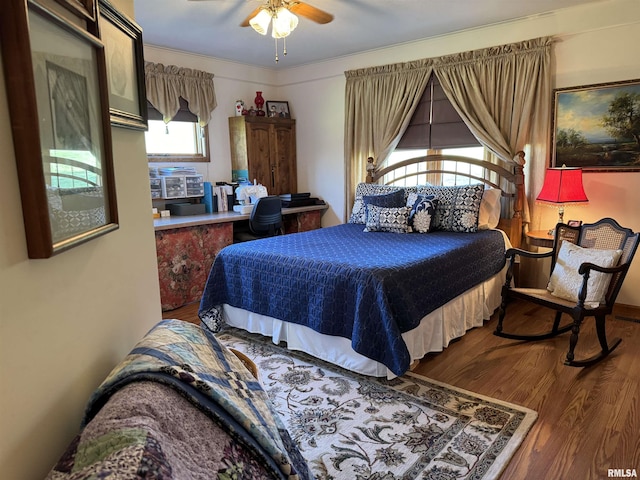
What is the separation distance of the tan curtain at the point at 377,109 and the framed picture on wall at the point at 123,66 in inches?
148

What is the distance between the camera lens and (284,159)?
5566 millimetres

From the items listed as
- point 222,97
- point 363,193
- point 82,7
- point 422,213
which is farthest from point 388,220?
point 82,7

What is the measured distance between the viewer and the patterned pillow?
12.3 ft

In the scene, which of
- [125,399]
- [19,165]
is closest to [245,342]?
[125,399]

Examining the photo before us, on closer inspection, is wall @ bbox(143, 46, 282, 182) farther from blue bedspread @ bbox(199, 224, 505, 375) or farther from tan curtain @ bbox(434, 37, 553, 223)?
tan curtain @ bbox(434, 37, 553, 223)

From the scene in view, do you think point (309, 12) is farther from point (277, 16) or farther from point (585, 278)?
point (585, 278)

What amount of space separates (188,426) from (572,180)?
356cm

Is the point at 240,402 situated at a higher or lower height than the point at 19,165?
lower

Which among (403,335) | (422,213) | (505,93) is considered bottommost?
(403,335)

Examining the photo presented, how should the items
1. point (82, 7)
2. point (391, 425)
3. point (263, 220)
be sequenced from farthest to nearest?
point (263, 220)
point (391, 425)
point (82, 7)

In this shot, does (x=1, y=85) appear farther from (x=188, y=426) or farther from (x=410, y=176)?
(x=410, y=176)

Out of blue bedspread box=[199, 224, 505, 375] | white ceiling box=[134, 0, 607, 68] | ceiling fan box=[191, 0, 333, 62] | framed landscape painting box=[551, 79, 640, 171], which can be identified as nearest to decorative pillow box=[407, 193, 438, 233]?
blue bedspread box=[199, 224, 505, 375]

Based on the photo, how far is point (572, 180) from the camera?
11.2 feet

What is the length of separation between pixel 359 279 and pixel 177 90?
3.25 metres
